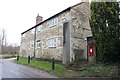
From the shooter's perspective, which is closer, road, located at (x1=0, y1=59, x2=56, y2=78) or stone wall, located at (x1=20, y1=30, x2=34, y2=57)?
road, located at (x1=0, y1=59, x2=56, y2=78)

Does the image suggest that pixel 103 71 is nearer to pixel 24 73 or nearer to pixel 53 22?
pixel 24 73

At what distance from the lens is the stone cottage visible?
2069 centimetres

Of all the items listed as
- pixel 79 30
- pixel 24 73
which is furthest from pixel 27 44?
pixel 24 73

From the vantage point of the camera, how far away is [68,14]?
2138 centimetres

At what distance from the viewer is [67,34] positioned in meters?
20.9

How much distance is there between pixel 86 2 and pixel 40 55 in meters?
10.5

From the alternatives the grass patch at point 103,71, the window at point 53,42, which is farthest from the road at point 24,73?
the window at point 53,42

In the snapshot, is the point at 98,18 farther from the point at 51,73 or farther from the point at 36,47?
the point at 36,47

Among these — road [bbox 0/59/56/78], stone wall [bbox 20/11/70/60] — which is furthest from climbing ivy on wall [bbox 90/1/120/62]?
stone wall [bbox 20/11/70/60]

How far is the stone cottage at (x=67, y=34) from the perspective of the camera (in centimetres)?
2069

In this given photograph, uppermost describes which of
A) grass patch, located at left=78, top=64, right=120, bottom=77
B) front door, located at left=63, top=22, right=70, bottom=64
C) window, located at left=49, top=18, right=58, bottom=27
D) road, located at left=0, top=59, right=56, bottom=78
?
window, located at left=49, top=18, right=58, bottom=27

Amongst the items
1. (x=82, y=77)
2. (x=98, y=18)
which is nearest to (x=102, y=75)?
(x=82, y=77)

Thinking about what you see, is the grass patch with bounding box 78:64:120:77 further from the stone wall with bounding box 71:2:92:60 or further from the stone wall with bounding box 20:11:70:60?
the stone wall with bounding box 20:11:70:60

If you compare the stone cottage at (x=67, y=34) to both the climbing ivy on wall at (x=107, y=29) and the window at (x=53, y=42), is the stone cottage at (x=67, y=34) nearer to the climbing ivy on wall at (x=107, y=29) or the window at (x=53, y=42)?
the window at (x=53, y=42)
